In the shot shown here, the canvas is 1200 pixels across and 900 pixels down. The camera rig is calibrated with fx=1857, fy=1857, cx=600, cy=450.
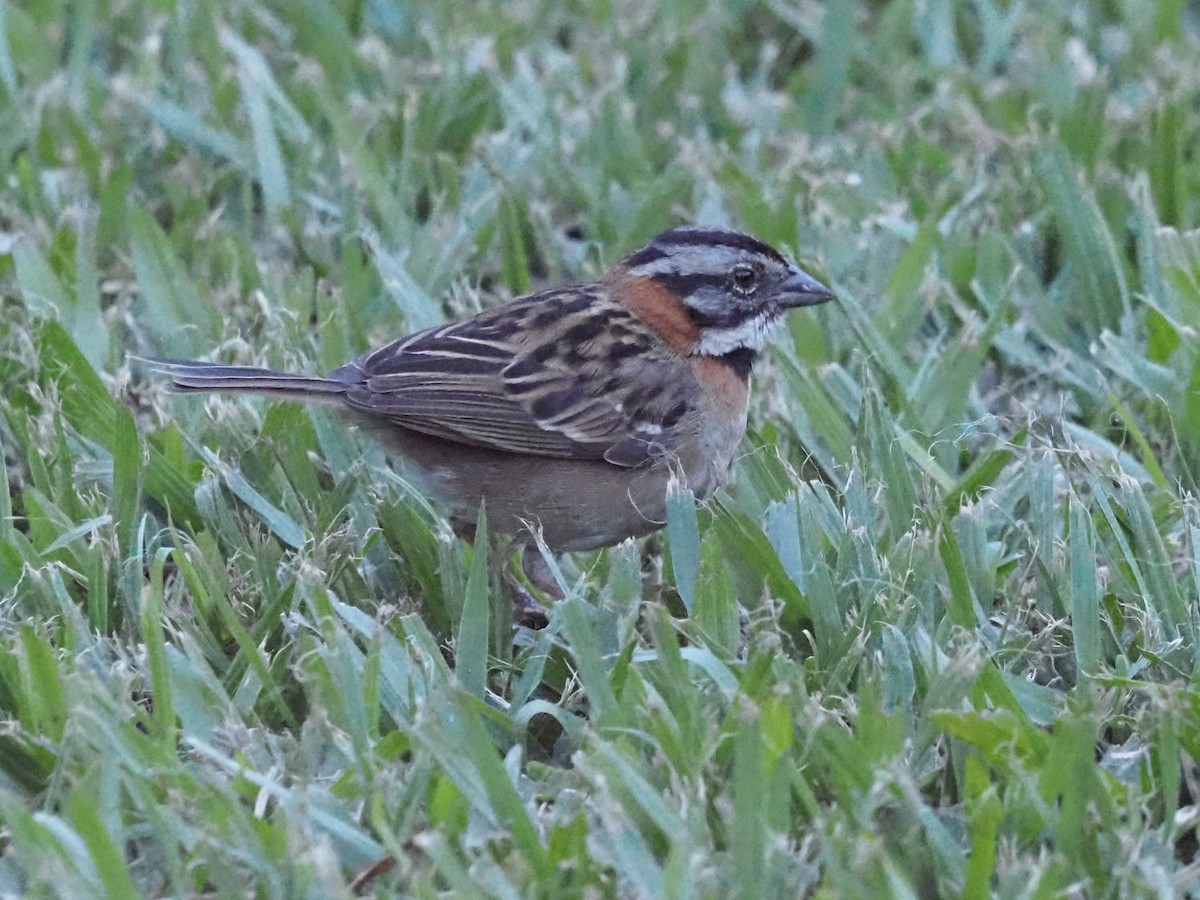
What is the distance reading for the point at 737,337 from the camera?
5383 millimetres

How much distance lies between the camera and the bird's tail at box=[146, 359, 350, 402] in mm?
4773

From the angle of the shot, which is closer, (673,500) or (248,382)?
(673,500)

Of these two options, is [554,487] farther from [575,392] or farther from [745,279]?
[745,279]

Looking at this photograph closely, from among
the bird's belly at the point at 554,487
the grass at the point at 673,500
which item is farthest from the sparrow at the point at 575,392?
the grass at the point at 673,500

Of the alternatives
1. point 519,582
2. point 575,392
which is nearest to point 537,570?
point 519,582

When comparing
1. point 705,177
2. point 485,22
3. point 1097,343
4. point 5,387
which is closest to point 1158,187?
point 1097,343

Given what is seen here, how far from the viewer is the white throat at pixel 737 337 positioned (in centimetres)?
535

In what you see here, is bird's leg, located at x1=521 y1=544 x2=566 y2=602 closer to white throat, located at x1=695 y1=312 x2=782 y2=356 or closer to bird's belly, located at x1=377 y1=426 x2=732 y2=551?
bird's belly, located at x1=377 y1=426 x2=732 y2=551

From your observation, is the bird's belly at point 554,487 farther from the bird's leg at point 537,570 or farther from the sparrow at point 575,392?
the bird's leg at point 537,570

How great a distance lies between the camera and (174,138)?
7.23 meters

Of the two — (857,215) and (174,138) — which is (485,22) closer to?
(174,138)

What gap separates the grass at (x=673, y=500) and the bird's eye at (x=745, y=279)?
1.10ft

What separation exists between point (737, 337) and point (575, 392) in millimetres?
568

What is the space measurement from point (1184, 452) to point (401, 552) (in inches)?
88.0
